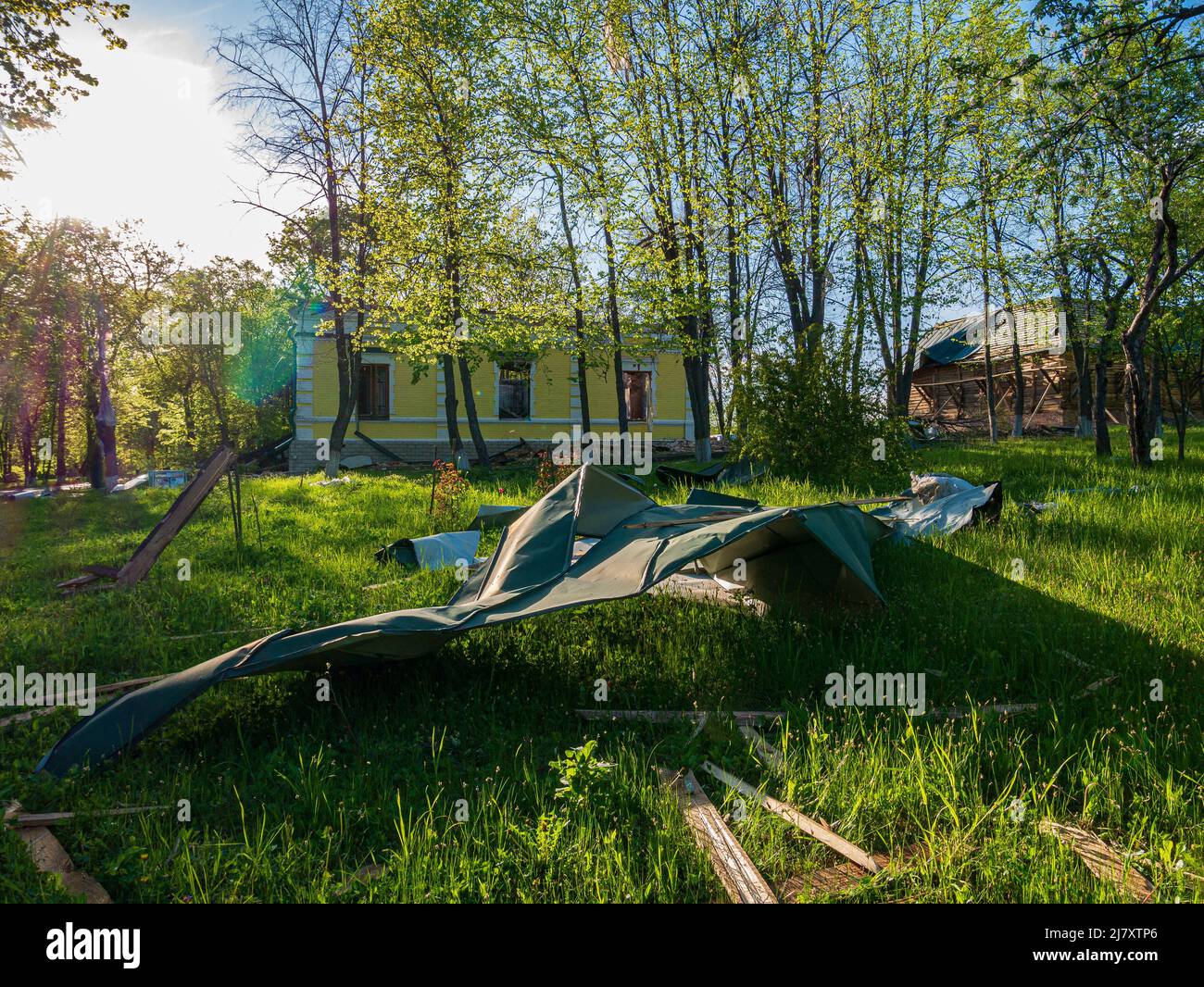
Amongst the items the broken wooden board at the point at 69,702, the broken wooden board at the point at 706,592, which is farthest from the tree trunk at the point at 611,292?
the broken wooden board at the point at 69,702

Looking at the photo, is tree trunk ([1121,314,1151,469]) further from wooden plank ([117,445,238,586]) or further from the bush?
wooden plank ([117,445,238,586])

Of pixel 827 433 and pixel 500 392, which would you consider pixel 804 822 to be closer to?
pixel 827 433

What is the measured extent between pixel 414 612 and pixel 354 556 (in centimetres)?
417

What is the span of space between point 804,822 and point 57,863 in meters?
2.82

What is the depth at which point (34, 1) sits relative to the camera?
8.22m

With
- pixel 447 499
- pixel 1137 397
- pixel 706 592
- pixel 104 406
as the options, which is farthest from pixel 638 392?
pixel 706 592

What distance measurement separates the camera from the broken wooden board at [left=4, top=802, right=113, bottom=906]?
2451 mm

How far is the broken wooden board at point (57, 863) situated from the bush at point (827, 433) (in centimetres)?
938

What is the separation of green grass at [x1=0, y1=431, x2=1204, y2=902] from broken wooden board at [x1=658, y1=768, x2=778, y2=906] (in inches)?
2.8

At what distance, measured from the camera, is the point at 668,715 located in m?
3.77

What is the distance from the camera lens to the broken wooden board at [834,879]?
2346 mm

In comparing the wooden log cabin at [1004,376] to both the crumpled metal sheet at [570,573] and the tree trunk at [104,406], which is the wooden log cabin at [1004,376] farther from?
the tree trunk at [104,406]

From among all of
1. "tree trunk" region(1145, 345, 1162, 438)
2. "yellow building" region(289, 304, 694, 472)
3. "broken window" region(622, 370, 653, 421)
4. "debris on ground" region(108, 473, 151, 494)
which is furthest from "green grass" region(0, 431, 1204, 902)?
"broken window" region(622, 370, 653, 421)
